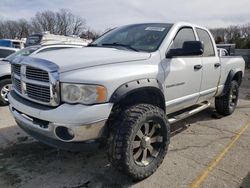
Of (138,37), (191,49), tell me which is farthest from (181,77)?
(138,37)

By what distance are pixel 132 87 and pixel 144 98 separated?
47 cm

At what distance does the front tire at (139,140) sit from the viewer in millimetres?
2889

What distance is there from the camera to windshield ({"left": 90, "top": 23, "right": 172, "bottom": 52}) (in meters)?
3.75

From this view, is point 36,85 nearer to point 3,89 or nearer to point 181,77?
point 181,77

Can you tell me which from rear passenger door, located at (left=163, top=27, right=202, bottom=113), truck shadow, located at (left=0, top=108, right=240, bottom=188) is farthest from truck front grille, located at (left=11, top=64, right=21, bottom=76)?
rear passenger door, located at (left=163, top=27, right=202, bottom=113)

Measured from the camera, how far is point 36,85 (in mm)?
2996

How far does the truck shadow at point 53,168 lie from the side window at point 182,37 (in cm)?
182

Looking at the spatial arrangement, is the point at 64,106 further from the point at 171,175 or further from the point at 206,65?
the point at 206,65

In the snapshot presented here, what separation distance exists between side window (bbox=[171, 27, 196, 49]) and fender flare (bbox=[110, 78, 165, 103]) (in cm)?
81

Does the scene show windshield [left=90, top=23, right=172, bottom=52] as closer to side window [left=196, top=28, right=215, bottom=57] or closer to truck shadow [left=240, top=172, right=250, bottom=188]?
side window [left=196, top=28, right=215, bottom=57]

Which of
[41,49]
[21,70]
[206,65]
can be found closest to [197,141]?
[206,65]

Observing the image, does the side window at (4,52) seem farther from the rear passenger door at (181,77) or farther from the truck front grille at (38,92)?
the rear passenger door at (181,77)

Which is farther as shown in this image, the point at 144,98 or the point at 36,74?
the point at 144,98

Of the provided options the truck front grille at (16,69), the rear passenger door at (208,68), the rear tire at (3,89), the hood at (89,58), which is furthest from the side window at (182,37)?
the rear tire at (3,89)
